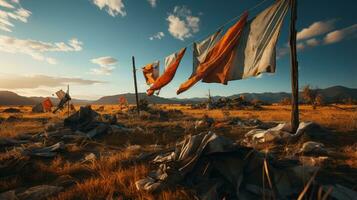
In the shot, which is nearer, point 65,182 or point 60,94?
point 65,182

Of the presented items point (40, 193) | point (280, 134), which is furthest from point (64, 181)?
point (280, 134)

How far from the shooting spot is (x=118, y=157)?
4859 mm

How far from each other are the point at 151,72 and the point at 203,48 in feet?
17.2

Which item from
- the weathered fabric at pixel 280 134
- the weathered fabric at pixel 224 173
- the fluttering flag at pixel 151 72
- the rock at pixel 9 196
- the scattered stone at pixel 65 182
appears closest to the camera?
the weathered fabric at pixel 224 173

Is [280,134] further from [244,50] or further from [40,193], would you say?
[40,193]

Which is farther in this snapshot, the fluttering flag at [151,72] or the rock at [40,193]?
the fluttering flag at [151,72]

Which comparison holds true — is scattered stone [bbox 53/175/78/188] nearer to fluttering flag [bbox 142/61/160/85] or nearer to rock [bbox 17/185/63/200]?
rock [bbox 17/185/63/200]

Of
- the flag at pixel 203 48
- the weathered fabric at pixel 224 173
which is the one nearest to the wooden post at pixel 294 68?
the flag at pixel 203 48

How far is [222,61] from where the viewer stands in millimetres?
5273

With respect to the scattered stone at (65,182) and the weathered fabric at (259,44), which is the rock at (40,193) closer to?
the scattered stone at (65,182)

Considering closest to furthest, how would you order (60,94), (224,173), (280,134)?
(224,173) < (280,134) < (60,94)

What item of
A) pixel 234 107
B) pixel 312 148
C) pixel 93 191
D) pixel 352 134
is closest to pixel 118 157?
pixel 93 191

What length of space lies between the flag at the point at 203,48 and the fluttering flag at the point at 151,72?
4.46m

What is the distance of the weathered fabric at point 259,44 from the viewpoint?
4566mm
